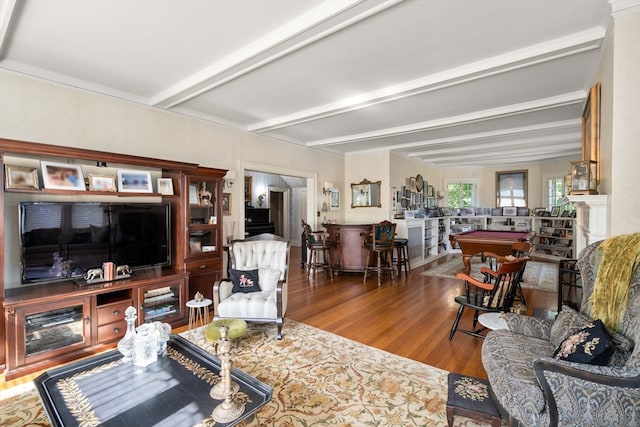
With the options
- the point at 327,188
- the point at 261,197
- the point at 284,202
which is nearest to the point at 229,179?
the point at 327,188

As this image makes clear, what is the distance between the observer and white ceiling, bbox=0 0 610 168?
85.7 inches

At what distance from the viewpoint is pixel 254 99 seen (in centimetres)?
391

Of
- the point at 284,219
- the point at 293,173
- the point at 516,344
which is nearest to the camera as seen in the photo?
the point at 516,344

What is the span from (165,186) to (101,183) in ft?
2.17

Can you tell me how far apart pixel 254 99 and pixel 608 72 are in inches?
139

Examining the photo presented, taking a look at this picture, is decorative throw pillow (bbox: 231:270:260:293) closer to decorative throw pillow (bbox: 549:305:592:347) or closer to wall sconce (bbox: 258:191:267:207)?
decorative throw pillow (bbox: 549:305:592:347)

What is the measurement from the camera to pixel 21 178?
270 cm

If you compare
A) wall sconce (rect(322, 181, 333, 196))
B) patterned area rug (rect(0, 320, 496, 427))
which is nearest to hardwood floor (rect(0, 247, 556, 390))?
patterned area rug (rect(0, 320, 496, 427))

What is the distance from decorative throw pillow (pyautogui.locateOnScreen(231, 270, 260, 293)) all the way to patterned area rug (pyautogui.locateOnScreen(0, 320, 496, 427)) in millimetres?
531

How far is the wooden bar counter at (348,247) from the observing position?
6039 millimetres

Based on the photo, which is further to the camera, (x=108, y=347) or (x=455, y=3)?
(x=108, y=347)

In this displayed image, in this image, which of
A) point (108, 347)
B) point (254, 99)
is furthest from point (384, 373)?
point (254, 99)

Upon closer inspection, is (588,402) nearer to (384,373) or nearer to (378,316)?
(384,373)

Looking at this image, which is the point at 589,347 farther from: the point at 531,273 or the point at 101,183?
the point at 531,273
